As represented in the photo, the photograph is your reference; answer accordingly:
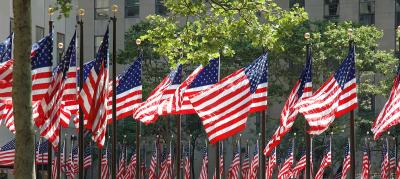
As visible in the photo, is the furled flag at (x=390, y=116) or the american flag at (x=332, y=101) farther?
the american flag at (x=332, y=101)

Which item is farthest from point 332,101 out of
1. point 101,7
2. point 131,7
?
point 131,7

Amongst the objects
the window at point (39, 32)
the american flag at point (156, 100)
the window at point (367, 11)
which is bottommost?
Result: the american flag at point (156, 100)

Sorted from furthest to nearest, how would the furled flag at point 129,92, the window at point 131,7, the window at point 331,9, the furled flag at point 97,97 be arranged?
the window at point 131,7
the window at point 331,9
the furled flag at point 129,92
the furled flag at point 97,97

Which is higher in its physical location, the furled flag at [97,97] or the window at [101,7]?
the window at [101,7]

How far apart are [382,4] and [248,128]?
14.7 meters

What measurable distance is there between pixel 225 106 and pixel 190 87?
3.10m

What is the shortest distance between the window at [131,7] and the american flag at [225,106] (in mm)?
56028

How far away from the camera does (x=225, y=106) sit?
27266 mm

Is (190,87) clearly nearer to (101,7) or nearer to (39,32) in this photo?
(39,32)

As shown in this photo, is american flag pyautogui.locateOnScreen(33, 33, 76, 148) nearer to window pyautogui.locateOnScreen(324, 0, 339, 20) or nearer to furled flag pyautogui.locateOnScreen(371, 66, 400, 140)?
furled flag pyautogui.locateOnScreen(371, 66, 400, 140)

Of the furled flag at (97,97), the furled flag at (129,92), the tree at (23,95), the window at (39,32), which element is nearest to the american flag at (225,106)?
the furled flag at (97,97)

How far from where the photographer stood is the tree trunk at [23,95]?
1936cm

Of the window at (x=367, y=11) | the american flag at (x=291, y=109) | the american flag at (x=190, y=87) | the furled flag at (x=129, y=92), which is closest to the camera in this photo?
the american flag at (x=291, y=109)

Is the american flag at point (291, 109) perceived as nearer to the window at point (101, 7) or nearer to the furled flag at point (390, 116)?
the furled flag at point (390, 116)
